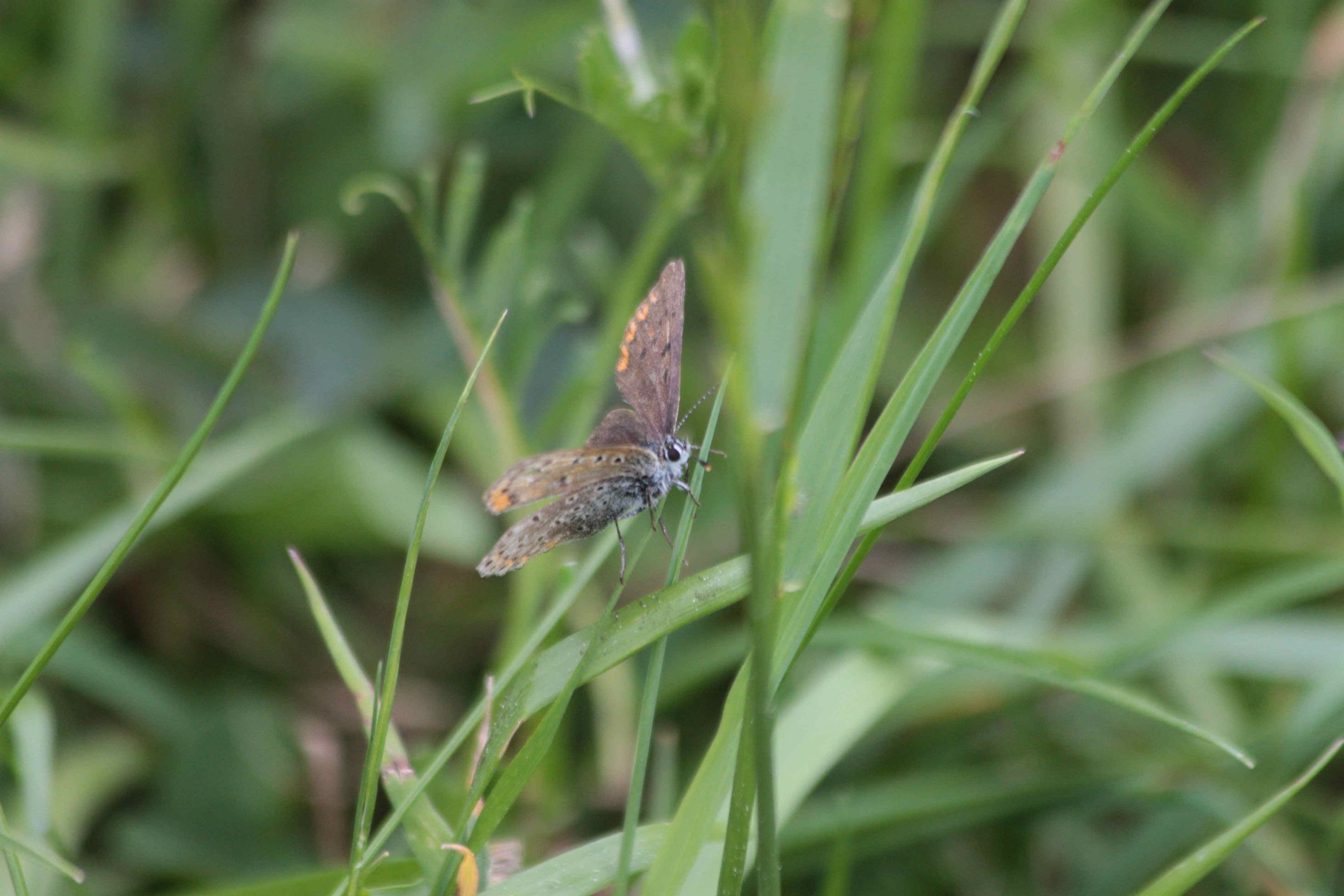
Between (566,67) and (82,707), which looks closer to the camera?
(82,707)

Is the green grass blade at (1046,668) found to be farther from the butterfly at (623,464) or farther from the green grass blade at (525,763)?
the green grass blade at (525,763)

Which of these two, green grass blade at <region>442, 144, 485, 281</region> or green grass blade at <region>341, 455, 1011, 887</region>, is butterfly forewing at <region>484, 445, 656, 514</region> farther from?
green grass blade at <region>442, 144, 485, 281</region>

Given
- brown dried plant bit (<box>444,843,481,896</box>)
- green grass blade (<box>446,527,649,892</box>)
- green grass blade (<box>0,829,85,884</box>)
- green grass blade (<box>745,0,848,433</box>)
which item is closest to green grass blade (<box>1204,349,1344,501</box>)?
green grass blade (<box>745,0,848,433</box>)

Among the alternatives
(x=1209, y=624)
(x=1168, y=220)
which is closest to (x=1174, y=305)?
(x=1168, y=220)

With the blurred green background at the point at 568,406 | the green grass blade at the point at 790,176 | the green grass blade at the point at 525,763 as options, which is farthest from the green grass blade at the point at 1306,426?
the green grass blade at the point at 525,763

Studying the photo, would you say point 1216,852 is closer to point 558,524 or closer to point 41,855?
point 558,524

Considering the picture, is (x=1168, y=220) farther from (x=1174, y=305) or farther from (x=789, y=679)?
(x=789, y=679)

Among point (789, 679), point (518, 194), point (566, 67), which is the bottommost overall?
point (789, 679)

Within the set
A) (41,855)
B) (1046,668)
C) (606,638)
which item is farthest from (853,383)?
(41,855)
